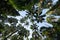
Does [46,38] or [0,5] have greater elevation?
[0,5]

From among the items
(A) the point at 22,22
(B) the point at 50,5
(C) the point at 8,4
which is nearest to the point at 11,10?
(C) the point at 8,4

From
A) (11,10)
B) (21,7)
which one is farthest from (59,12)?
(11,10)

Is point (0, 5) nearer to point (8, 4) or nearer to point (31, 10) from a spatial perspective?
point (8, 4)

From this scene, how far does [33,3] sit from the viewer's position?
3.42 metres

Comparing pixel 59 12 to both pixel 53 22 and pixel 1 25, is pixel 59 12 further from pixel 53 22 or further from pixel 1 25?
pixel 1 25

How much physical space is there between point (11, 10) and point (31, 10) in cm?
48

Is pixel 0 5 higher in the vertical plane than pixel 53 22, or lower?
higher

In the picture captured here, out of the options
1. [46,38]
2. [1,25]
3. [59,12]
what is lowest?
[46,38]

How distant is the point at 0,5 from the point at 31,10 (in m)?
0.72

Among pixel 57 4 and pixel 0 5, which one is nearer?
pixel 57 4

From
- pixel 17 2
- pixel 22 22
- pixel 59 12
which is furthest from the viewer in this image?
pixel 22 22

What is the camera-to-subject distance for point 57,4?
3.43 meters

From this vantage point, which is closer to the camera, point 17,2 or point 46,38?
point 17,2

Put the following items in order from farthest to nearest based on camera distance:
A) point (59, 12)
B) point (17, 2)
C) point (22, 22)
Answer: point (22, 22)
point (59, 12)
point (17, 2)
